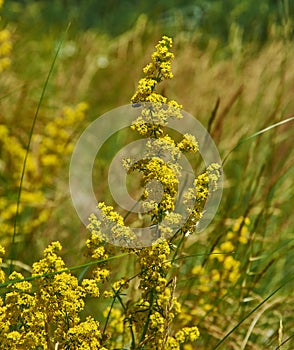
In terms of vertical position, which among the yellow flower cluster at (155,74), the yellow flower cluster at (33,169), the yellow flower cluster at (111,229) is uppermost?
the yellow flower cluster at (33,169)

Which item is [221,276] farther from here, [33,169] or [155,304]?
[33,169]

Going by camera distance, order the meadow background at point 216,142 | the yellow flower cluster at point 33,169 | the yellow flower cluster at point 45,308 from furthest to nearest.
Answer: the yellow flower cluster at point 33,169 < the meadow background at point 216,142 < the yellow flower cluster at point 45,308

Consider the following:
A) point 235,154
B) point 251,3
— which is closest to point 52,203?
point 235,154

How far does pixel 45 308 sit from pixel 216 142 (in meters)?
2.05

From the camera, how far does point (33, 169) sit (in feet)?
11.0

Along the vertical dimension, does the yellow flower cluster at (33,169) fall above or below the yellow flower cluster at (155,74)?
above

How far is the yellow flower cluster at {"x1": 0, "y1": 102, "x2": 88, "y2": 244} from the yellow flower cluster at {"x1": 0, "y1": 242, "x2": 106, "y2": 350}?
1.45 m

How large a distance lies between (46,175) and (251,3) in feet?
19.5

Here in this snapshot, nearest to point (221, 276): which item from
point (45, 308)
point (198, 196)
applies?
point (198, 196)

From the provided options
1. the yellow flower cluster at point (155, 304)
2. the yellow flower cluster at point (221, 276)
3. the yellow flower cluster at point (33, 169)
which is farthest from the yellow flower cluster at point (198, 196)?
the yellow flower cluster at point (33, 169)

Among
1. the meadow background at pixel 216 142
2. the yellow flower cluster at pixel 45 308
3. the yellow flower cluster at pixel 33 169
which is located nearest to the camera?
the yellow flower cluster at pixel 45 308

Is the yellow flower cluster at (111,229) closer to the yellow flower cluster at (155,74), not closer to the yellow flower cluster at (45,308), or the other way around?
the yellow flower cluster at (45,308)

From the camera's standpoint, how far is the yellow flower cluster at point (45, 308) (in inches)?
57.1

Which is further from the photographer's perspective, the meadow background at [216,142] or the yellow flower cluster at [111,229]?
the meadow background at [216,142]
